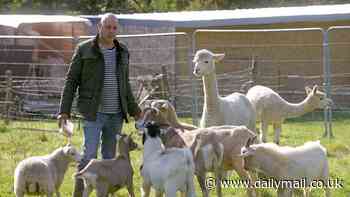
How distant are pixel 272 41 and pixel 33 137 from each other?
923 cm

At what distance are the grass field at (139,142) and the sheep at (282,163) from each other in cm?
106

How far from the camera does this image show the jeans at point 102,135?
902 cm

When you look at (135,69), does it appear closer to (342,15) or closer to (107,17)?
(342,15)

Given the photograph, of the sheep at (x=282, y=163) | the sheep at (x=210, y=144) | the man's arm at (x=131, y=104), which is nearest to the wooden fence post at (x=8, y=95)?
the sheep at (x=210, y=144)

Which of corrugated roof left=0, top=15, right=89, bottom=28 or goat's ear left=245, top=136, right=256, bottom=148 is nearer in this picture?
goat's ear left=245, top=136, right=256, bottom=148

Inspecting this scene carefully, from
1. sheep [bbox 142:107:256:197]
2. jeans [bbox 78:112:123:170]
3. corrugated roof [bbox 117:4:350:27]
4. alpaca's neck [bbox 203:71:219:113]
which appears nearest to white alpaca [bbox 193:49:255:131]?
alpaca's neck [bbox 203:71:219:113]

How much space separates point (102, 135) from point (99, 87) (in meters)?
0.57

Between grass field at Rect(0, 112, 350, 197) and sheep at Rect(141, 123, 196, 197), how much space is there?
5.09ft

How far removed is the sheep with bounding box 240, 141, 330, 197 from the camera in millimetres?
8938

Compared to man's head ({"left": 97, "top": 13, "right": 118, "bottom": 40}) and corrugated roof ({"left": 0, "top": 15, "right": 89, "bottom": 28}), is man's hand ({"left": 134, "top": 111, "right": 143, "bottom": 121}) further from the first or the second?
corrugated roof ({"left": 0, "top": 15, "right": 89, "bottom": 28})

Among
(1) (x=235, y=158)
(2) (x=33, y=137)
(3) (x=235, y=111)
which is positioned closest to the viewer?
(1) (x=235, y=158)

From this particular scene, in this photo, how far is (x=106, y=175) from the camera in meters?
8.81

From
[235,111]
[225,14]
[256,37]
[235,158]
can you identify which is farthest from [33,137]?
[225,14]

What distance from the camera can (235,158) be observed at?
9695 mm
